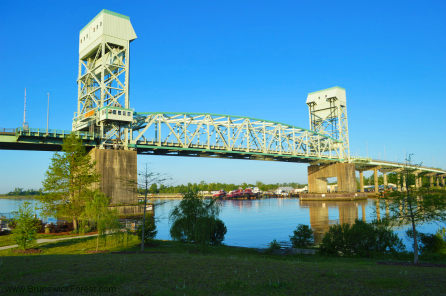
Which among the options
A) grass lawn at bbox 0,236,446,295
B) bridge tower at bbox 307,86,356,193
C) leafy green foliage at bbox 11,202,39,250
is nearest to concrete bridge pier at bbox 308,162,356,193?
bridge tower at bbox 307,86,356,193

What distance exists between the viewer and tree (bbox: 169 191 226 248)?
85.3ft

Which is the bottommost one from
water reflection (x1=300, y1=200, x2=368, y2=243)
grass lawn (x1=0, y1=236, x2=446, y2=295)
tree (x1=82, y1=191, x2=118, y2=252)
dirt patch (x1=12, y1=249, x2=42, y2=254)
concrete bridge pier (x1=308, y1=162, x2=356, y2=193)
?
water reflection (x1=300, y1=200, x2=368, y2=243)

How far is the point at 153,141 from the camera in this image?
263ft

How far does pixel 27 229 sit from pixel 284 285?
21919 millimetres

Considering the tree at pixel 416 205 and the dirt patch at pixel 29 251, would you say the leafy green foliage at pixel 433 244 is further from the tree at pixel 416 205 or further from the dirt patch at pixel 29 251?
the dirt patch at pixel 29 251

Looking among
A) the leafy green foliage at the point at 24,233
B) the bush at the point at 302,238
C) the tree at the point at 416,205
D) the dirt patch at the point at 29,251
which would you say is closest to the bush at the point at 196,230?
the bush at the point at 302,238

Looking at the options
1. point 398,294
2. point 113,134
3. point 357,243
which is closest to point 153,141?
point 113,134

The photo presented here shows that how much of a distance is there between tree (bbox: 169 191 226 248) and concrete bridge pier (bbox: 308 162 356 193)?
108 meters

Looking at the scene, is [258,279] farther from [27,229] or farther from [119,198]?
[119,198]

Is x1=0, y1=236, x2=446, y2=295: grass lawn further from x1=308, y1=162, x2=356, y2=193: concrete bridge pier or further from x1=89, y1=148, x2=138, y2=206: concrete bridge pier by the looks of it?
x1=308, y1=162, x2=356, y2=193: concrete bridge pier

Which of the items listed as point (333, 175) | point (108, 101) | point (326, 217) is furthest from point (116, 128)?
point (333, 175)

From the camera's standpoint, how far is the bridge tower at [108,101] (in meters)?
65.2

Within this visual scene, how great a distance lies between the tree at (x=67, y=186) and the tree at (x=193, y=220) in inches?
733

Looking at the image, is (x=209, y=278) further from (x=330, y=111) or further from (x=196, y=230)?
(x=330, y=111)
